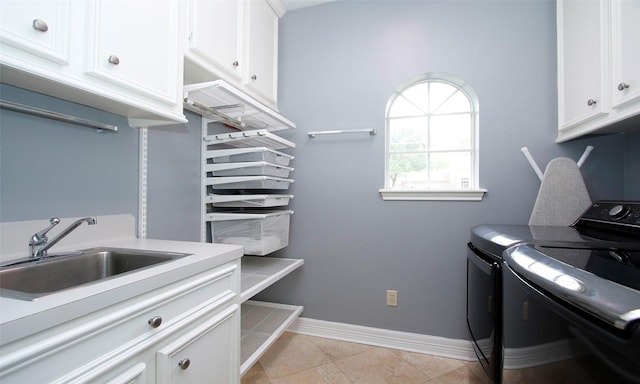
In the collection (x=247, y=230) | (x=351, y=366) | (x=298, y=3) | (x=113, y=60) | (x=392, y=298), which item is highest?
(x=298, y=3)

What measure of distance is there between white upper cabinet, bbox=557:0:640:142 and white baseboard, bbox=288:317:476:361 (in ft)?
5.00

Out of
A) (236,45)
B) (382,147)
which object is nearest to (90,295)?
(236,45)

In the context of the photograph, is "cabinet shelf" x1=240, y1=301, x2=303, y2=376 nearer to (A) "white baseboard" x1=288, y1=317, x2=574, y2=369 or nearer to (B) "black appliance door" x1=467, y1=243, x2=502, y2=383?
(A) "white baseboard" x1=288, y1=317, x2=574, y2=369

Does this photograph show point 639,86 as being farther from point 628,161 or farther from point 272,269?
point 272,269

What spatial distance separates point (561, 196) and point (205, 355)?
1959mm

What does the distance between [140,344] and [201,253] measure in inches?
14.4

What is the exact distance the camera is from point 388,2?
1997 mm

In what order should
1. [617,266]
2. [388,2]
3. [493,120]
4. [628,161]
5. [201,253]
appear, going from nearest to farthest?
[617,266] < [201,253] < [628,161] < [493,120] < [388,2]

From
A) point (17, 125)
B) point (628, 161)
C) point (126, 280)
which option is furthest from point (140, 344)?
point (628, 161)

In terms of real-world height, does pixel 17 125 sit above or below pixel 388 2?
below

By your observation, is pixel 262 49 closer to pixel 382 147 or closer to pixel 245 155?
pixel 245 155

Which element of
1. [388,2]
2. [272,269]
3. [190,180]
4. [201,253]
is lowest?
[272,269]

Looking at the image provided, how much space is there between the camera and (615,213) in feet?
4.02

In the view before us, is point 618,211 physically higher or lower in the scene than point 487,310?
higher
